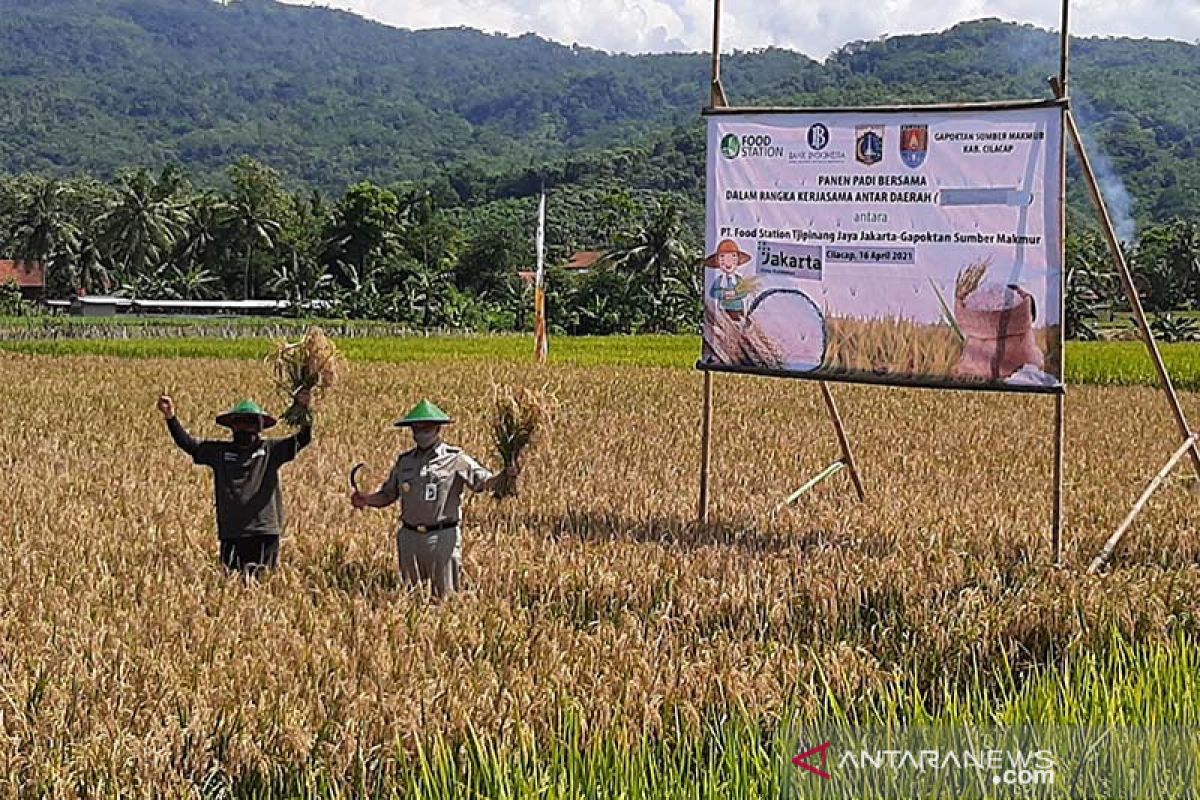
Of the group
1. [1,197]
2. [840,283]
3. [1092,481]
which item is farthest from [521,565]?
A: [1,197]

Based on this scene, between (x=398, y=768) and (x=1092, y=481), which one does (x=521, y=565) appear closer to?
(x=398, y=768)

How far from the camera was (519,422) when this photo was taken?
988 centimetres

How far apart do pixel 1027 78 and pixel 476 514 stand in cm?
16661

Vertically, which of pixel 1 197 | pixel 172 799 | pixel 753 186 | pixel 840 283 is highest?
pixel 1 197

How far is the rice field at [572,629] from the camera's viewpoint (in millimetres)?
4289

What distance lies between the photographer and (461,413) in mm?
17266

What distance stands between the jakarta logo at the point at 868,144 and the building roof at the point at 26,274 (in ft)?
275

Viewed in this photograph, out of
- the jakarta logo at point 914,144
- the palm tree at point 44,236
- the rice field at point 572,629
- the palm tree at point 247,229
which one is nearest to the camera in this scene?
the rice field at point 572,629

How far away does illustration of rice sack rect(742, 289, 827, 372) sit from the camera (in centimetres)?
834

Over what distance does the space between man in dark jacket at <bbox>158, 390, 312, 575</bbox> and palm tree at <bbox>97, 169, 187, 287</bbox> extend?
Answer: 252ft

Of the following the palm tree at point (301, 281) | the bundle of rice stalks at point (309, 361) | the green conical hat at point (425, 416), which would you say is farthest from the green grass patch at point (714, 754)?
the palm tree at point (301, 281)

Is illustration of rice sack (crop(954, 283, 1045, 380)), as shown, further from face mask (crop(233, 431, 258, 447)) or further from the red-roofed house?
the red-roofed house

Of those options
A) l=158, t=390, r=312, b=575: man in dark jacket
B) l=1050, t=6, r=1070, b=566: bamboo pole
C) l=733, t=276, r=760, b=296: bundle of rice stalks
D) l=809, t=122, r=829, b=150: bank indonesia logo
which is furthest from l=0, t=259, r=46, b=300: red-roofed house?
l=1050, t=6, r=1070, b=566: bamboo pole

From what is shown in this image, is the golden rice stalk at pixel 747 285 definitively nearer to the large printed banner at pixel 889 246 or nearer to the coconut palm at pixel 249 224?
the large printed banner at pixel 889 246
